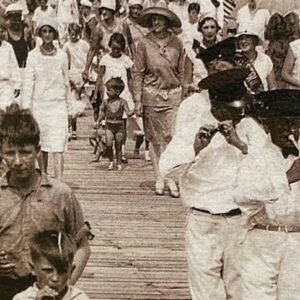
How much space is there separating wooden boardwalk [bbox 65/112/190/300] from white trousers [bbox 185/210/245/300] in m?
2.52

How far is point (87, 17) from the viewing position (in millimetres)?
26375

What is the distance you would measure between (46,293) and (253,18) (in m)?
15.1

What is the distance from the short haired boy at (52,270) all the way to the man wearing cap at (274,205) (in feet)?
5.37

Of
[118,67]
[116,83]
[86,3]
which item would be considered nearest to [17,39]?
[116,83]

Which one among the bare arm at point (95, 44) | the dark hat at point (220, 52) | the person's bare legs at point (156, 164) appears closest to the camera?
the dark hat at point (220, 52)

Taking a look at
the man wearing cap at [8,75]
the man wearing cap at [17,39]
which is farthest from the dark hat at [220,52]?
the man wearing cap at [17,39]

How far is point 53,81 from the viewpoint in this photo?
570 inches

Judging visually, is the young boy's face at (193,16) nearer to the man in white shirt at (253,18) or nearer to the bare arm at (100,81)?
the man in white shirt at (253,18)

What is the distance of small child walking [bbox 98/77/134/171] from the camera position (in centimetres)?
1711

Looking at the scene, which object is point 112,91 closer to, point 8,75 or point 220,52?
point 8,75

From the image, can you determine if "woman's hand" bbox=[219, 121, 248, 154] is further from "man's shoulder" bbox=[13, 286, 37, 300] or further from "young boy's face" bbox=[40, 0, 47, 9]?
"young boy's face" bbox=[40, 0, 47, 9]

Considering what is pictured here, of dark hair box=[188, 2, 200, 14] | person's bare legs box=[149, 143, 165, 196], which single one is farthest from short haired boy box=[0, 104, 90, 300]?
dark hair box=[188, 2, 200, 14]

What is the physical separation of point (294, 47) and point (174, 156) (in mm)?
6561

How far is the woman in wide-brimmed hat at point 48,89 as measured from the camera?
14367 millimetres
